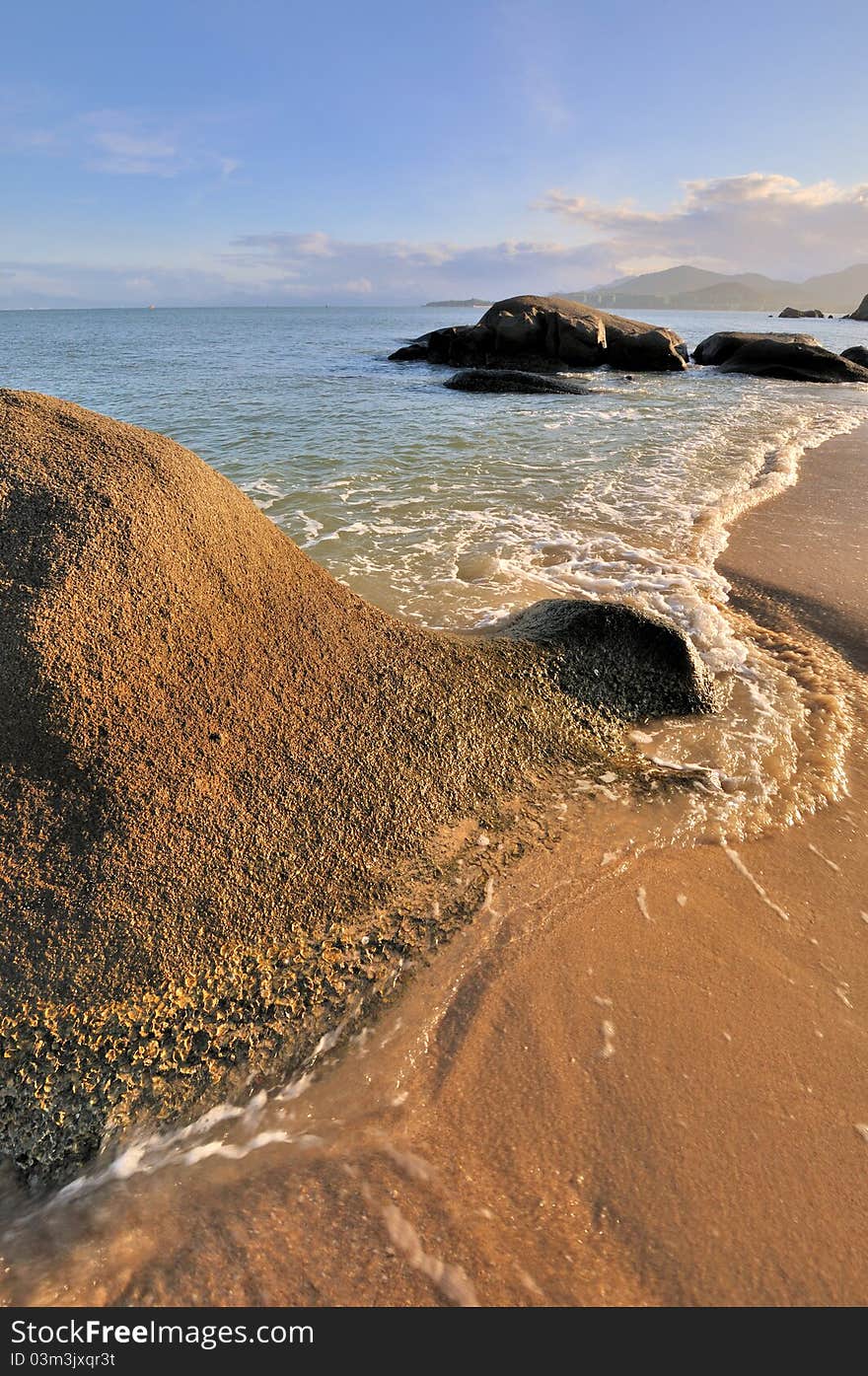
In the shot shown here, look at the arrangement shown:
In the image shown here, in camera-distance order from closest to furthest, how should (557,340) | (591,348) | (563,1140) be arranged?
(563,1140) < (591,348) < (557,340)

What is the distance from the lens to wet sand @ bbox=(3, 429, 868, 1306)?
1.64 metres

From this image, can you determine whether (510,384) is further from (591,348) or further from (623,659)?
(623,659)

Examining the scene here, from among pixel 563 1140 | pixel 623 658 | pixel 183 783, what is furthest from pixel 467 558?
pixel 563 1140

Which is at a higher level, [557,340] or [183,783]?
[557,340]

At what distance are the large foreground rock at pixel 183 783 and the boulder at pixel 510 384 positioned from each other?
18520mm

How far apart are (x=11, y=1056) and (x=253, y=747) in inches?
46.1

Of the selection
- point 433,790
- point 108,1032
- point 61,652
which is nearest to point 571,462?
point 433,790

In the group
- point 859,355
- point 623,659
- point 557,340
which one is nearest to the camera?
point 623,659

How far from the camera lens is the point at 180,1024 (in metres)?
2.00

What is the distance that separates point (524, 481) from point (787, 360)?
2024 centimetres

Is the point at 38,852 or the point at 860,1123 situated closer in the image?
the point at 860,1123

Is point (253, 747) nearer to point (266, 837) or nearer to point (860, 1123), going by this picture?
point (266, 837)

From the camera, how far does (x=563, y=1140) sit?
1.91 metres

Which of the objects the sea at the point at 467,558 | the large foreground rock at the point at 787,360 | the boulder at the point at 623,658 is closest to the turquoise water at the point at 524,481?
the sea at the point at 467,558
